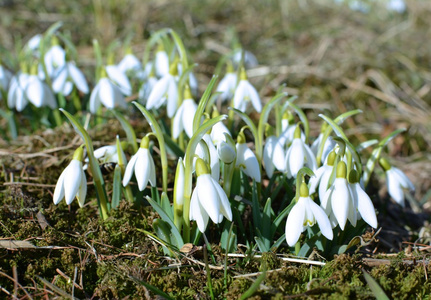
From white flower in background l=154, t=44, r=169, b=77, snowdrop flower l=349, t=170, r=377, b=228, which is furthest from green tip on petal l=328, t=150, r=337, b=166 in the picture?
white flower in background l=154, t=44, r=169, b=77

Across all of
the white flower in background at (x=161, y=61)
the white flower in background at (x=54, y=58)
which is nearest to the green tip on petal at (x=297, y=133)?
the white flower in background at (x=161, y=61)

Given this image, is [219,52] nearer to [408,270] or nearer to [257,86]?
[257,86]

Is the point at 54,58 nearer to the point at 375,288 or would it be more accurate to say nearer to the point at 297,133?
the point at 297,133

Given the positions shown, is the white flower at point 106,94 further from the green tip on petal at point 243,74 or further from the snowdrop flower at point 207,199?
the snowdrop flower at point 207,199

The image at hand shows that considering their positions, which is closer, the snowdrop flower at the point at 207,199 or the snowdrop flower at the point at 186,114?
the snowdrop flower at the point at 207,199

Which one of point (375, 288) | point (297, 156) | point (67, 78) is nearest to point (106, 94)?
point (67, 78)
